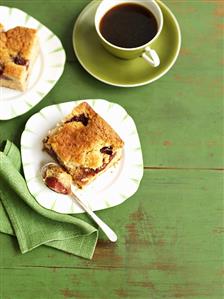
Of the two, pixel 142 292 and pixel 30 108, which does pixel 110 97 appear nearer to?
pixel 30 108

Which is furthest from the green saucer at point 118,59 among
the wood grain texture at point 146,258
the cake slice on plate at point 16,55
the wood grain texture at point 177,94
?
the wood grain texture at point 146,258

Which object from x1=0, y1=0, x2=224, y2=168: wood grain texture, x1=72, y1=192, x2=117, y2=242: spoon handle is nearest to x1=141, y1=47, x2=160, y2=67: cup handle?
x1=0, y1=0, x2=224, y2=168: wood grain texture

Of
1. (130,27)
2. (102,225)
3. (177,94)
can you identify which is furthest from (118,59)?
(102,225)

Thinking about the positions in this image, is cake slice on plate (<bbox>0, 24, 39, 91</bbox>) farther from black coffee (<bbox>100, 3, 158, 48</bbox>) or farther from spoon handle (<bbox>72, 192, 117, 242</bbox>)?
spoon handle (<bbox>72, 192, 117, 242</bbox>)

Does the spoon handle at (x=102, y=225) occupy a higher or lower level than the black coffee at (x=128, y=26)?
lower

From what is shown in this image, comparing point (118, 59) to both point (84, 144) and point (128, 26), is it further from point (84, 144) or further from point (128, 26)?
point (84, 144)

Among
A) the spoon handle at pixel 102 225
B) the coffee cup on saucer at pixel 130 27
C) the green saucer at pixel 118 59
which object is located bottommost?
the spoon handle at pixel 102 225

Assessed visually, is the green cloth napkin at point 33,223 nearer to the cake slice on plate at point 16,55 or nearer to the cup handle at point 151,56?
the cake slice on plate at point 16,55
